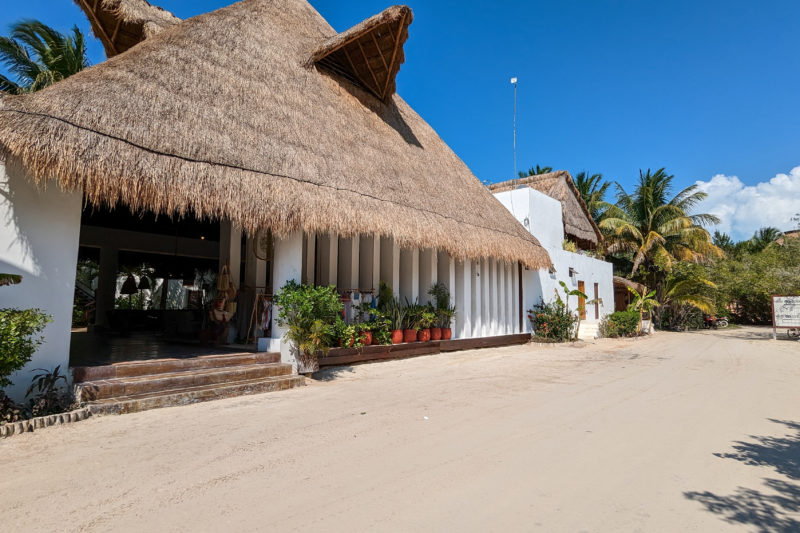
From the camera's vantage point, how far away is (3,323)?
3885 mm

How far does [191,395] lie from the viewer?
16.9 ft

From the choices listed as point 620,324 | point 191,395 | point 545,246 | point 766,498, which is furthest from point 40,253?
point 620,324

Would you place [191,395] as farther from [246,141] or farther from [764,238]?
[764,238]

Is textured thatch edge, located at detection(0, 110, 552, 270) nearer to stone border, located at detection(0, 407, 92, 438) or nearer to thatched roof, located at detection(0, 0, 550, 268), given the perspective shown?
thatched roof, located at detection(0, 0, 550, 268)

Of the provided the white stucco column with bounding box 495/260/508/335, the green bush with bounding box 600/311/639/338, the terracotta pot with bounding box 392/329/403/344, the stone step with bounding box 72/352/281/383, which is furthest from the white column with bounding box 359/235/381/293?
the green bush with bounding box 600/311/639/338

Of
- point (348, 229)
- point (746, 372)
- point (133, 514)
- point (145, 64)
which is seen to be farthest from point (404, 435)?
point (746, 372)

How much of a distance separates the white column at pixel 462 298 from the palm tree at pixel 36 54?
13174 mm

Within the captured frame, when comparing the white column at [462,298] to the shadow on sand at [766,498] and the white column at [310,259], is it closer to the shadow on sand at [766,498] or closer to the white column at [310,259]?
the white column at [310,259]

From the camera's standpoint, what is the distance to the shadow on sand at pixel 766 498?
8.02 feet

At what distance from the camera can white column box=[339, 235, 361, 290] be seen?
9508 mm

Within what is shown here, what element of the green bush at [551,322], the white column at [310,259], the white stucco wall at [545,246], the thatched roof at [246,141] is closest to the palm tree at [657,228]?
the white stucco wall at [545,246]

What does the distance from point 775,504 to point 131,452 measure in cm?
450

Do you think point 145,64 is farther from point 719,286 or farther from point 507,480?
point 719,286

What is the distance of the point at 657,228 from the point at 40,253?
78.1ft
